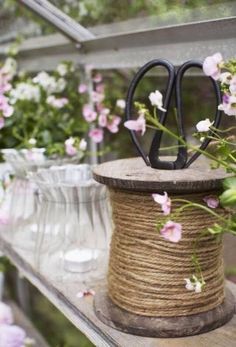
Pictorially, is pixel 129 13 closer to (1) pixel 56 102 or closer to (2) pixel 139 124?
(1) pixel 56 102

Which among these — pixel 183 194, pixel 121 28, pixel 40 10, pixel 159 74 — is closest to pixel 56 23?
pixel 40 10

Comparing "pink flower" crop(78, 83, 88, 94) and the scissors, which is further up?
"pink flower" crop(78, 83, 88, 94)

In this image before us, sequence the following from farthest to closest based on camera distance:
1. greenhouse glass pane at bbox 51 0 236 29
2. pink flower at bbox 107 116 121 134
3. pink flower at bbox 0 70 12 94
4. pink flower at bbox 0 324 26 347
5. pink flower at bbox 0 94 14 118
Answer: pink flower at bbox 0 70 12 94 → pink flower at bbox 107 116 121 134 → pink flower at bbox 0 94 14 118 → greenhouse glass pane at bbox 51 0 236 29 → pink flower at bbox 0 324 26 347

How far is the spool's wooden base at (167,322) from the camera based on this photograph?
82 centimetres

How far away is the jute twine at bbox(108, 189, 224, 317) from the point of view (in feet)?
2.68

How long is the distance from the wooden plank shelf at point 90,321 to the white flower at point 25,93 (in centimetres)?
65

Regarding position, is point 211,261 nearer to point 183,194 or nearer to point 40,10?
point 183,194

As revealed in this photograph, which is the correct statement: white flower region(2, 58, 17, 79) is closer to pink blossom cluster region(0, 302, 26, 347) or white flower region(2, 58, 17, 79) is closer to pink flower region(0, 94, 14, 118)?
pink flower region(0, 94, 14, 118)

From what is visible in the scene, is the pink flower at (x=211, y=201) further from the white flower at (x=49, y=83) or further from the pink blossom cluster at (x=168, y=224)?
the white flower at (x=49, y=83)

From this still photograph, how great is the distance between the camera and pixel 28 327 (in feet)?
6.55

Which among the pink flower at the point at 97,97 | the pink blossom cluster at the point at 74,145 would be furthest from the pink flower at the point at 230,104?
the pink flower at the point at 97,97

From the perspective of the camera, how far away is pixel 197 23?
3.36ft

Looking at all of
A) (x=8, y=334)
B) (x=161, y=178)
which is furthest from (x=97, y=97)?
(x=8, y=334)

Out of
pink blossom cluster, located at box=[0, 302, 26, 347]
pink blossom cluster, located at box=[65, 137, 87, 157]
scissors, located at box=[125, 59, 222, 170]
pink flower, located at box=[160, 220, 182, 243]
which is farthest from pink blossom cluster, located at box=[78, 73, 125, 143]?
pink blossom cluster, located at box=[0, 302, 26, 347]
